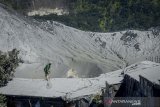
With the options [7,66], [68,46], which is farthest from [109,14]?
[7,66]

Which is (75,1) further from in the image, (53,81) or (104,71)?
(53,81)

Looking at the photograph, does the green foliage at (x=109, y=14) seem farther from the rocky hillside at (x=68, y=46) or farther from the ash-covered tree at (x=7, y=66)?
the ash-covered tree at (x=7, y=66)

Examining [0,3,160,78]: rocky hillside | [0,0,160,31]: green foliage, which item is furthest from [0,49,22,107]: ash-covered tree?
[0,0,160,31]: green foliage

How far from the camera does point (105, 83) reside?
29969 mm

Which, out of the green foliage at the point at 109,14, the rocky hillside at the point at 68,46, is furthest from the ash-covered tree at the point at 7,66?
the green foliage at the point at 109,14

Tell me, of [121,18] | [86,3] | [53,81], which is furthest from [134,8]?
[53,81]

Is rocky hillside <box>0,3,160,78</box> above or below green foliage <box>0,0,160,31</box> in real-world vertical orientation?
below

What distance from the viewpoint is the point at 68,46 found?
44781mm

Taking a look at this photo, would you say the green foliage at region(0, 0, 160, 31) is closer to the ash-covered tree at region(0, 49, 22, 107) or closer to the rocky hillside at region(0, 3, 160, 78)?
the rocky hillside at region(0, 3, 160, 78)

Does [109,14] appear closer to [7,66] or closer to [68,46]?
[68,46]

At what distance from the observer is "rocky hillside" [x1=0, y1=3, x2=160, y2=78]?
3844cm

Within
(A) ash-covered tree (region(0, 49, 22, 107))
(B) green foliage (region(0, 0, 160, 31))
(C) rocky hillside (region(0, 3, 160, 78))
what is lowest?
(A) ash-covered tree (region(0, 49, 22, 107))

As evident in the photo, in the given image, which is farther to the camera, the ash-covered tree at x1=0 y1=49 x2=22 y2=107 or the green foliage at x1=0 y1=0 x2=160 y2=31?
the green foliage at x1=0 y1=0 x2=160 y2=31

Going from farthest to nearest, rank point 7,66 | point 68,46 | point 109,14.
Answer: point 109,14, point 68,46, point 7,66
